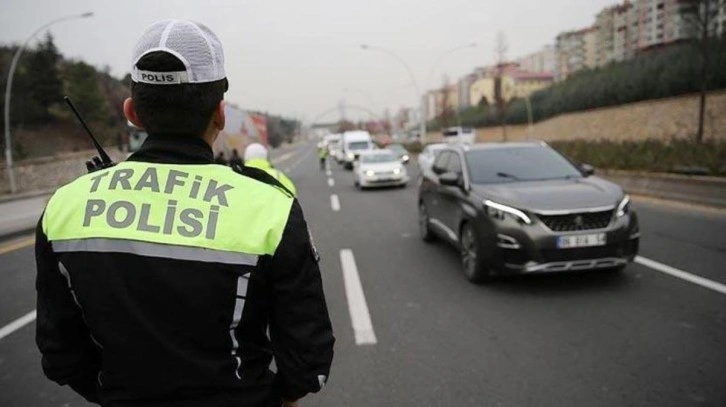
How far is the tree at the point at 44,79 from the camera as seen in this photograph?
48.2 m

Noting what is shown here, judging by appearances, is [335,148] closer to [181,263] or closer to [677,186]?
[677,186]

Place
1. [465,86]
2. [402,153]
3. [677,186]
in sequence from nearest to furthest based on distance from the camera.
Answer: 1. [677,186]
2. [402,153]
3. [465,86]

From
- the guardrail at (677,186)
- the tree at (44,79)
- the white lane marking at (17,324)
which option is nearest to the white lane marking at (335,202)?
the guardrail at (677,186)

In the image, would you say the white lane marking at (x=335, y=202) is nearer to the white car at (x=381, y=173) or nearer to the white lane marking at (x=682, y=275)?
the white car at (x=381, y=173)

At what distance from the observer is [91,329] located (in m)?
1.45

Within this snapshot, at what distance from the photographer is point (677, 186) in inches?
469

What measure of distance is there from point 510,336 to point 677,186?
370 inches

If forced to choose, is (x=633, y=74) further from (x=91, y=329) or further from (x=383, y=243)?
(x=91, y=329)

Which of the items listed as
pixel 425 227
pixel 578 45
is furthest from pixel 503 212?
pixel 578 45

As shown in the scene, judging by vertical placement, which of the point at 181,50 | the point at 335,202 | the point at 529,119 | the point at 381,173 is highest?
the point at 181,50

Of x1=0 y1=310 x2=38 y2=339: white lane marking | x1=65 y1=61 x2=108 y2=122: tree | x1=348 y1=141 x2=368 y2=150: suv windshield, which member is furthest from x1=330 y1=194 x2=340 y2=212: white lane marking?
x1=65 y1=61 x2=108 y2=122: tree

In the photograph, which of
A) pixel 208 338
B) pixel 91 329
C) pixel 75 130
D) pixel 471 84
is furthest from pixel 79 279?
pixel 471 84

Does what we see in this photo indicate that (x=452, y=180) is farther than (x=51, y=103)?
No

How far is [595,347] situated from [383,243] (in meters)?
5.17
